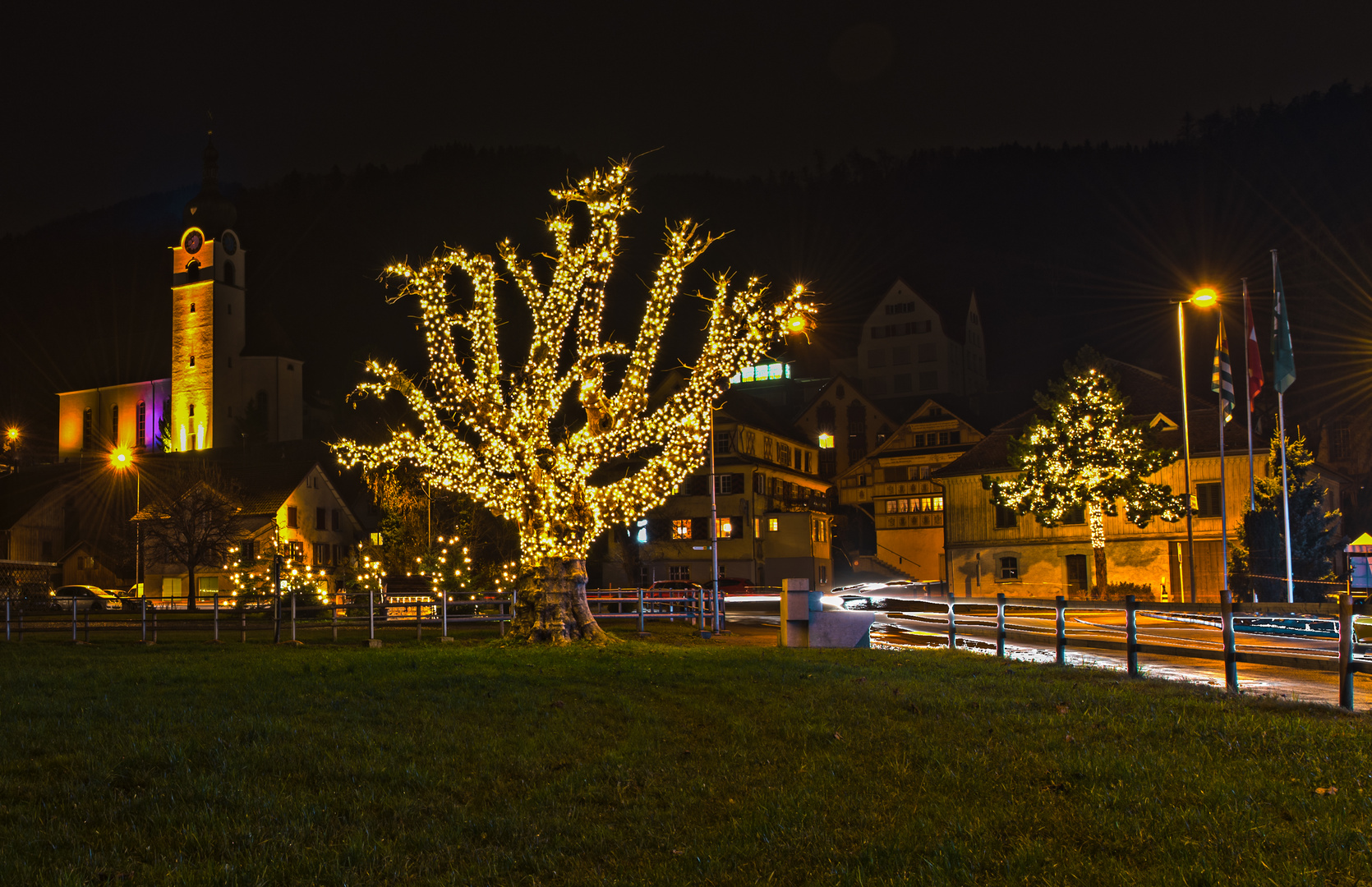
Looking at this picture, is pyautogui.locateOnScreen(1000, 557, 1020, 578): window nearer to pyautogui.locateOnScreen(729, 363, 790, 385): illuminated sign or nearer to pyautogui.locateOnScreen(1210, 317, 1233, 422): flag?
pyautogui.locateOnScreen(1210, 317, 1233, 422): flag

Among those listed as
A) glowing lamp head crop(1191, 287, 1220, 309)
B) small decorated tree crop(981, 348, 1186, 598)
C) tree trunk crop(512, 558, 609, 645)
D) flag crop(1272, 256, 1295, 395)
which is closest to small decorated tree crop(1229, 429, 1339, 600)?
small decorated tree crop(981, 348, 1186, 598)

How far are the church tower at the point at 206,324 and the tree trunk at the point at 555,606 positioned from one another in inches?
4115

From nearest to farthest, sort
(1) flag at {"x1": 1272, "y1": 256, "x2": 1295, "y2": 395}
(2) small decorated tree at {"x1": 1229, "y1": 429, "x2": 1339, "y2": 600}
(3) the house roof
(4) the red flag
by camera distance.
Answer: (1) flag at {"x1": 1272, "y1": 256, "x2": 1295, "y2": 395} < (4) the red flag < (2) small decorated tree at {"x1": 1229, "y1": 429, "x2": 1339, "y2": 600} < (3) the house roof

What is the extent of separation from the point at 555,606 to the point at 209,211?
114 metres

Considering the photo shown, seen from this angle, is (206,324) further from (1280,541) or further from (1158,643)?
(1158,643)

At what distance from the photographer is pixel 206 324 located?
398 feet

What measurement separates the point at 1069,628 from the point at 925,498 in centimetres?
4926

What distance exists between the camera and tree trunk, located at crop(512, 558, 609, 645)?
75.3 feet

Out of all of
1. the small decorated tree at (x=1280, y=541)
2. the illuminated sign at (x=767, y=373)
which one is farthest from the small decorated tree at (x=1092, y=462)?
the illuminated sign at (x=767, y=373)

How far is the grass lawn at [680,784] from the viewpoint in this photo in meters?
6.60

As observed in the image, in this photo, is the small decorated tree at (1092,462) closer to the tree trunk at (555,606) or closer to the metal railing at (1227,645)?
the metal railing at (1227,645)

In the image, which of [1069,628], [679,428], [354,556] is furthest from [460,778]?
[354,556]

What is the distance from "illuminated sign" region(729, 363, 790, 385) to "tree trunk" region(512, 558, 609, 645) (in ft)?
280

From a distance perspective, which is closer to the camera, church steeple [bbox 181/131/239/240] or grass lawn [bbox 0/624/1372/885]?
grass lawn [bbox 0/624/1372/885]
